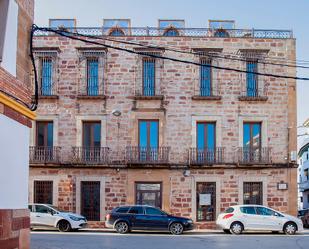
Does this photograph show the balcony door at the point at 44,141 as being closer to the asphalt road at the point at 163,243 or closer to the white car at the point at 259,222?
the asphalt road at the point at 163,243

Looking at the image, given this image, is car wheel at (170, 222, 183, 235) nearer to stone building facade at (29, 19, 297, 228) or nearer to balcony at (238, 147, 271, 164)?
stone building facade at (29, 19, 297, 228)

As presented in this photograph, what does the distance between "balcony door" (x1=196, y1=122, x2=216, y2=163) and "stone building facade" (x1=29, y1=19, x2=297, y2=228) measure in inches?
2.2

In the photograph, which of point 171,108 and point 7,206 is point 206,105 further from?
point 7,206

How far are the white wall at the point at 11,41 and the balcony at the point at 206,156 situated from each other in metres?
18.6

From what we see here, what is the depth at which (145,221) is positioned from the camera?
24453 mm

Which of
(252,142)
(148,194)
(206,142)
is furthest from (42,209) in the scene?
(252,142)

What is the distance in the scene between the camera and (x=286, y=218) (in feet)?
81.4

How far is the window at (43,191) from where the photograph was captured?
28.6m

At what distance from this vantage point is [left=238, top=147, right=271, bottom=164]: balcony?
28.5 metres

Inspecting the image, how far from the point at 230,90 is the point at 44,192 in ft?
37.1

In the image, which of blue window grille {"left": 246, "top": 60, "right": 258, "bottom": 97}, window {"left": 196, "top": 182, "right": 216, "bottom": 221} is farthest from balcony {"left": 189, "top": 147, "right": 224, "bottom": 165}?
blue window grille {"left": 246, "top": 60, "right": 258, "bottom": 97}

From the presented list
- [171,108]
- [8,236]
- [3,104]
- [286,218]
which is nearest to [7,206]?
[8,236]

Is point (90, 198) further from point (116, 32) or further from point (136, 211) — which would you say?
point (116, 32)

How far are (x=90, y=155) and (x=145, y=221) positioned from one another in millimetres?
5754
